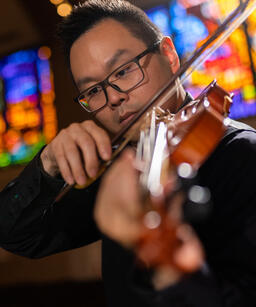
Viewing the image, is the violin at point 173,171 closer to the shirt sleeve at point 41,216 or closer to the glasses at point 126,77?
the glasses at point 126,77

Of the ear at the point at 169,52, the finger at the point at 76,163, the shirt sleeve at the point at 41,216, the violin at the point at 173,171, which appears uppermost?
the violin at the point at 173,171

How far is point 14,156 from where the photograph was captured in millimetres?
3096

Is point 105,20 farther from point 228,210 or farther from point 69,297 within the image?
point 69,297

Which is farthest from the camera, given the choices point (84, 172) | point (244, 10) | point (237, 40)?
point (237, 40)

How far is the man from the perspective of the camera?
1.16 feet

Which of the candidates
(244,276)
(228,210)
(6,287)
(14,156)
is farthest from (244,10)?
(6,287)

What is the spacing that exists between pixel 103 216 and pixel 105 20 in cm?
90

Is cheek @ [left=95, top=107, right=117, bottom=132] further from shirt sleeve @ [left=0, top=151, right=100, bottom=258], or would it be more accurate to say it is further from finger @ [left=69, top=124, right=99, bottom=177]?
finger @ [left=69, top=124, right=99, bottom=177]

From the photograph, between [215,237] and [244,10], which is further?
[244,10]

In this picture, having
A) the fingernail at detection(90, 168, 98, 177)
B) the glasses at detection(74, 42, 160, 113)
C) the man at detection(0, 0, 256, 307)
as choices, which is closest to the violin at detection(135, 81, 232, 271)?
the man at detection(0, 0, 256, 307)

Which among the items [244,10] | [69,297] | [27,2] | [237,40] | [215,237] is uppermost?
[244,10]

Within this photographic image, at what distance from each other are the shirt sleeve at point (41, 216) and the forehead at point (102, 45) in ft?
1.16

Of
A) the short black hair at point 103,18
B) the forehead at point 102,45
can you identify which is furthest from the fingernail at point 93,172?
the short black hair at point 103,18

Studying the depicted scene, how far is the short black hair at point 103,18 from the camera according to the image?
1077 millimetres
